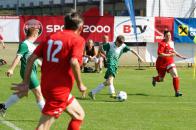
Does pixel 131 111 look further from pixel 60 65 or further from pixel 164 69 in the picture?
pixel 60 65

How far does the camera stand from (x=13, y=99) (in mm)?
10539

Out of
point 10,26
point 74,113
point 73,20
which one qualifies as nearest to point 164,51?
point 74,113

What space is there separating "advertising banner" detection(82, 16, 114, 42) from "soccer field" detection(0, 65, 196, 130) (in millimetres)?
8407

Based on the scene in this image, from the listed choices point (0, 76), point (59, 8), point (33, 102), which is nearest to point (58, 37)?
point (33, 102)

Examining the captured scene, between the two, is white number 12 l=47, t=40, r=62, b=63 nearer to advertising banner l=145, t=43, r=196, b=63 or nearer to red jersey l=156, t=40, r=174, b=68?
red jersey l=156, t=40, r=174, b=68

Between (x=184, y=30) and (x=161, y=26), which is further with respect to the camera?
(x=184, y=30)

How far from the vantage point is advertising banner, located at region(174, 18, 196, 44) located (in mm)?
27594

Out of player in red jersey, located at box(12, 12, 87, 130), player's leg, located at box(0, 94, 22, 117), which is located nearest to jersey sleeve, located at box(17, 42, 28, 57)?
player's leg, located at box(0, 94, 22, 117)

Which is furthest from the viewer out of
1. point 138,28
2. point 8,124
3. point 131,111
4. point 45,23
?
point 138,28

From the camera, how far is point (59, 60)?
22.1 ft

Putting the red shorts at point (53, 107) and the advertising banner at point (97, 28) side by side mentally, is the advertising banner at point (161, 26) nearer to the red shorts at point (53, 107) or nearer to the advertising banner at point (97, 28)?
the advertising banner at point (97, 28)

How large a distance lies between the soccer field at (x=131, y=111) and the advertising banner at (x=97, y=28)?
27.6 feet

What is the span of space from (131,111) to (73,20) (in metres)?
5.65

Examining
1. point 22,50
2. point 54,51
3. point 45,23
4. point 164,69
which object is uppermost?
point 54,51
